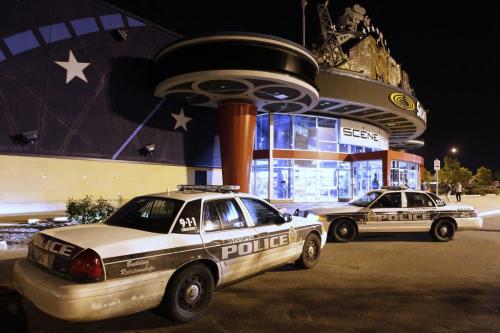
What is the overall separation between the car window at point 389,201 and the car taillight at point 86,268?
830 centimetres

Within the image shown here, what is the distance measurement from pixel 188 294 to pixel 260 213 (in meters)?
2.00

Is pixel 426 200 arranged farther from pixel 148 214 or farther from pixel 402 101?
pixel 402 101

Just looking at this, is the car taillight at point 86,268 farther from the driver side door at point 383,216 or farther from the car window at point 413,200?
the car window at point 413,200

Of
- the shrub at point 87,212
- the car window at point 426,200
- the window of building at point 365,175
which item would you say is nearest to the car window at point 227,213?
the shrub at point 87,212

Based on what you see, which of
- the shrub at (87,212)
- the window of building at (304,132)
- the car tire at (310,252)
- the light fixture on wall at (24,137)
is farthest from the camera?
the window of building at (304,132)

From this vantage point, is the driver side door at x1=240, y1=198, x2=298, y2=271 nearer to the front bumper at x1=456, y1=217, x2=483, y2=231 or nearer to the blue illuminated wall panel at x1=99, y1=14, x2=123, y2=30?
the front bumper at x1=456, y1=217, x2=483, y2=231

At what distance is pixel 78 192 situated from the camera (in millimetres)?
16938

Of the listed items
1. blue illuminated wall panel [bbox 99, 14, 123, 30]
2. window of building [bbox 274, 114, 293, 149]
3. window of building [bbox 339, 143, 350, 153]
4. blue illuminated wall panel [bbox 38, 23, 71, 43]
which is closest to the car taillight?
blue illuminated wall panel [bbox 38, 23, 71, 43]

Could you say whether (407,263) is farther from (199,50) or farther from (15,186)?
(15,186)

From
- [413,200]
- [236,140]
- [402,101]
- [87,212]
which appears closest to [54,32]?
[236,140]

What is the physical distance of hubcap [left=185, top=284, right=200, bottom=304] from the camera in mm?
4379

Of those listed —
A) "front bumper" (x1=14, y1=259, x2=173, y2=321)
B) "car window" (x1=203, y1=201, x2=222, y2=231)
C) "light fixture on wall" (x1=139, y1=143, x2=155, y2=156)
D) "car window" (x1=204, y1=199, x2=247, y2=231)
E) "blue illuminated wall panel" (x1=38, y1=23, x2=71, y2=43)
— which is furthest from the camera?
"light fixture on wall" (x1=139, y1=143, x2=155, y2=156)

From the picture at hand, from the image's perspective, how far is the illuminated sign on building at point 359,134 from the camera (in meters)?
27.8

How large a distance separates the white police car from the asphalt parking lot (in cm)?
40
